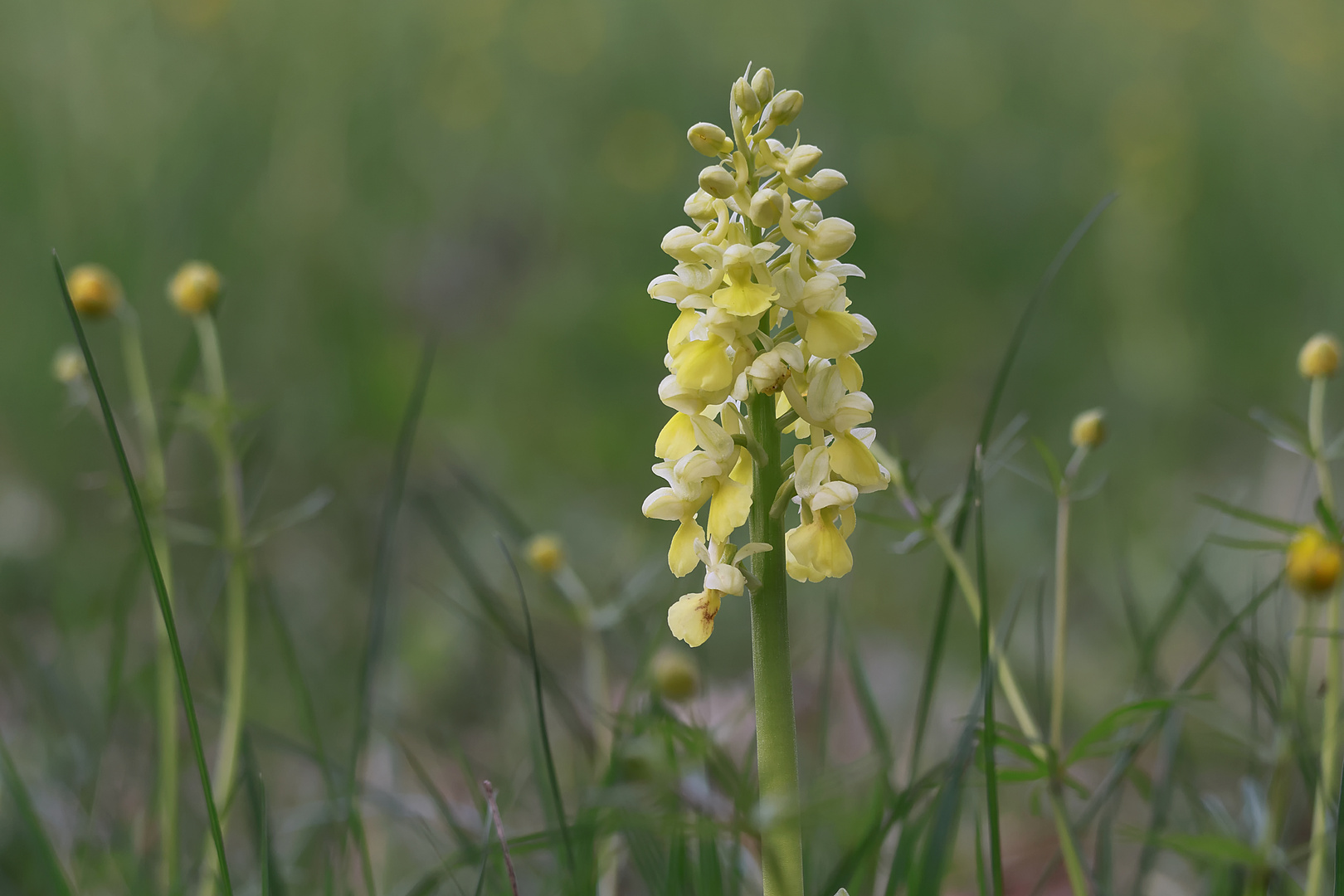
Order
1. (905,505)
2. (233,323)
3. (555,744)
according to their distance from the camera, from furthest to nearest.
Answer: (233,323), (555,744), (905,505)

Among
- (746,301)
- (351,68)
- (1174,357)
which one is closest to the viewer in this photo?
(746,301)

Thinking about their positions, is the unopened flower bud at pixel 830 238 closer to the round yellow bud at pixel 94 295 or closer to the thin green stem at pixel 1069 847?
the thin green stem at pixel 1069 847

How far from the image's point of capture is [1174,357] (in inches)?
Answer: 149

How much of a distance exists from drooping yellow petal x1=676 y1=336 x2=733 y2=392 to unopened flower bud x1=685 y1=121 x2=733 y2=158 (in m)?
0.19

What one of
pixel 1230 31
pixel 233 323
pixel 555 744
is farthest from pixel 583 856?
pixel 1230 31

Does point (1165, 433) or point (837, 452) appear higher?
point (837, 452)

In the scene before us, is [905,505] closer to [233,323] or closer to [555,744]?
[555,744]

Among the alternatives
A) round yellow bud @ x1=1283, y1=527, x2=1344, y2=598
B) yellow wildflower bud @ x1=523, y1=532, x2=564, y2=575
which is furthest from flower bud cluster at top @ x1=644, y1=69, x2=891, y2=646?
yellow wildflower bud @ x1=523, y1=532, x2=564, y2=575

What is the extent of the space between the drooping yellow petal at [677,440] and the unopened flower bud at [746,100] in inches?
11.2

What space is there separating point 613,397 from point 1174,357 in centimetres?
204

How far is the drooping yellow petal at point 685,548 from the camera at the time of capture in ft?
3.29

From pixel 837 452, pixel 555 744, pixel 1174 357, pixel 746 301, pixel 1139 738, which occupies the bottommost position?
pixel 555 744

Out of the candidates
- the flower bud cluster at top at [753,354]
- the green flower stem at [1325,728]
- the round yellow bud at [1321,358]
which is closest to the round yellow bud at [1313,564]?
the green flower stem at [1325,728]

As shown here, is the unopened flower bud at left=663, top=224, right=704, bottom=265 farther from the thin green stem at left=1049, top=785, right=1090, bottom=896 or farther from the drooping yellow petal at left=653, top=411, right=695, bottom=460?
the thin green stem at left=1049, top=785, right=1090, bottom=896
